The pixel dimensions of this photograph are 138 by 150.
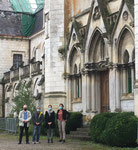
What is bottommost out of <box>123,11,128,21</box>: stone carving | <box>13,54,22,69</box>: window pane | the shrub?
the shrub

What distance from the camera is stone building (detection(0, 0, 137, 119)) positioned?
21.1 meters

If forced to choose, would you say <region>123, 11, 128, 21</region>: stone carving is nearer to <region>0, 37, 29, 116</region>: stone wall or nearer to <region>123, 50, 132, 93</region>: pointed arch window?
<region>123, 50, 132, 93</region>: pointed arch window

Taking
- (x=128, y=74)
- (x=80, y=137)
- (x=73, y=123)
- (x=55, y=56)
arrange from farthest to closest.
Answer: (x=55, y=56)
(x=73, y=123)
(x=80, y=137)
(x=128, y=74)

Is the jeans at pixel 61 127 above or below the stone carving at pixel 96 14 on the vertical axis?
below

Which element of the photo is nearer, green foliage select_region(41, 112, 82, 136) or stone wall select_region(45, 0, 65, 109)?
green foliage select_region(41, 112, 82, 136)

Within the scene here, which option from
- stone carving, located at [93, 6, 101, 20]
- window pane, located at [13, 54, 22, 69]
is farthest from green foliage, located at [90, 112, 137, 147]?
window pane, located at [13, 54, 22, 69]

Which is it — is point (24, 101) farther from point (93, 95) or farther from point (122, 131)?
point (122, 131)

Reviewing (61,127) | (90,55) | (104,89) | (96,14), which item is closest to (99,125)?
(61,127)

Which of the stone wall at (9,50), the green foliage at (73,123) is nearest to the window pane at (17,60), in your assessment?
the stone wall at (9,50)

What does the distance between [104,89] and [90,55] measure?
210 centimetres

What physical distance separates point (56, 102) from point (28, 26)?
24261mm

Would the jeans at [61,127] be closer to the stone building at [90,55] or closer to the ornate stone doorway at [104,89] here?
the stone building at [90,55]

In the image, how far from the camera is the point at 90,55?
78.8ft

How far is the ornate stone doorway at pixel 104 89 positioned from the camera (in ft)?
75.9
